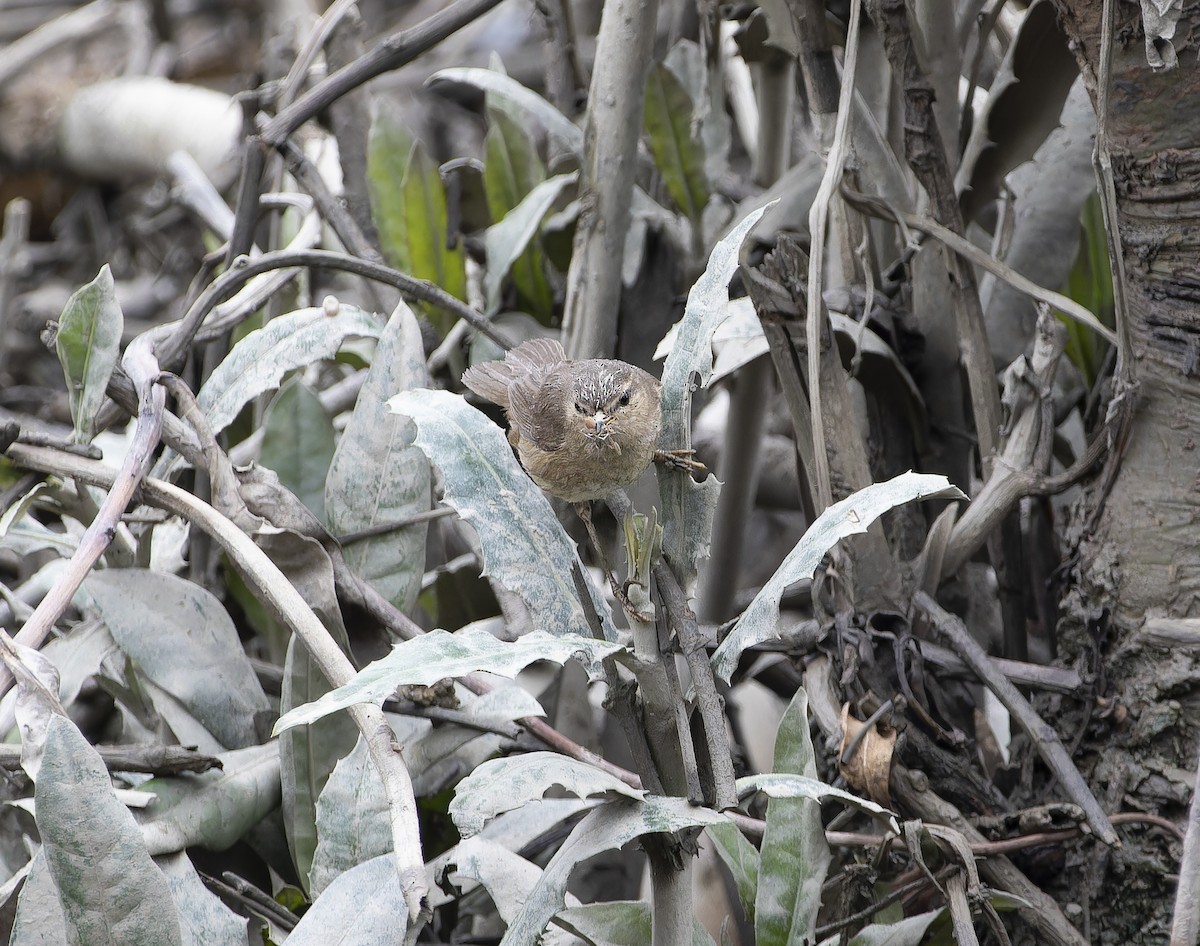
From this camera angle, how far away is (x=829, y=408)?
1068mm

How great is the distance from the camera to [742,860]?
39.5 inches

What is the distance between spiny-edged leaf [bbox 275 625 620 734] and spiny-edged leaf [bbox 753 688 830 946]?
0.87 feet

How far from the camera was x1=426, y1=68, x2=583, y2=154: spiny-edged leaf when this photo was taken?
1.55 meters

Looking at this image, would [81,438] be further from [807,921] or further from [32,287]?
[32,287]

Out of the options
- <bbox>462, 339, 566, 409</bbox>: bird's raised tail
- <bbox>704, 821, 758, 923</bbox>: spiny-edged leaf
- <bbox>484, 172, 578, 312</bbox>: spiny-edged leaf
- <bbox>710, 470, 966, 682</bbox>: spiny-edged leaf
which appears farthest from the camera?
<bbox>484, 172, 578, 312</bbox>: spiny-edged leaf

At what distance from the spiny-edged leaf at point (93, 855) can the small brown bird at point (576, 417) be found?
16.8 inches

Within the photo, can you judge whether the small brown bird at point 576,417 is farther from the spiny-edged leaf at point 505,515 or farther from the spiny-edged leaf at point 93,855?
the spiny-edged leaf at point 93,855

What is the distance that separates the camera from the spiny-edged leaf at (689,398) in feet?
2.96

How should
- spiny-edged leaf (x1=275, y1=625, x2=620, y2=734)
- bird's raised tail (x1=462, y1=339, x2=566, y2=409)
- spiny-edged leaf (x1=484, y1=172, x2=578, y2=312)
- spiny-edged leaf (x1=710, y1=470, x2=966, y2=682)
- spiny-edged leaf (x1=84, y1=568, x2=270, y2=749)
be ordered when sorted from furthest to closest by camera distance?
spiny-edged leaf (x1=484, y1=172, x2=578, y2=312) → bird's raised tail (x1=462, y1=339, x2=566, y2=409) → spiny-edged leaf (x1=84, y1=568, x2=270, y2=749) → spiny-edged leaf (x1=710, y1=470, x2=966, y2=682) → spiny-edged leaf (x1=275, y1=625, x2=620, y2=734)

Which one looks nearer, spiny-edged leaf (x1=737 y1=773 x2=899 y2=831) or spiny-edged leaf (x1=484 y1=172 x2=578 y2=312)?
spiny-edged leaf (x1=737 y1=773 x2=899 y2=831)

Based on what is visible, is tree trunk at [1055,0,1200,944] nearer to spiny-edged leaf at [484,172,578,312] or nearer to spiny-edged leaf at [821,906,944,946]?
spiny-edged leaf at [821,906,944,946]

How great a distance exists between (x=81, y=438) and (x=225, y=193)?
4.74 feet

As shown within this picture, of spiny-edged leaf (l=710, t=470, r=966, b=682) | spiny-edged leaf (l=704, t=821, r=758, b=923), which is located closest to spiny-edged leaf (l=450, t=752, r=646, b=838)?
spiny-edged leaf (l=710, t=470, r=966, b=682)

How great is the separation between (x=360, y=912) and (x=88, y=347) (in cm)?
63
